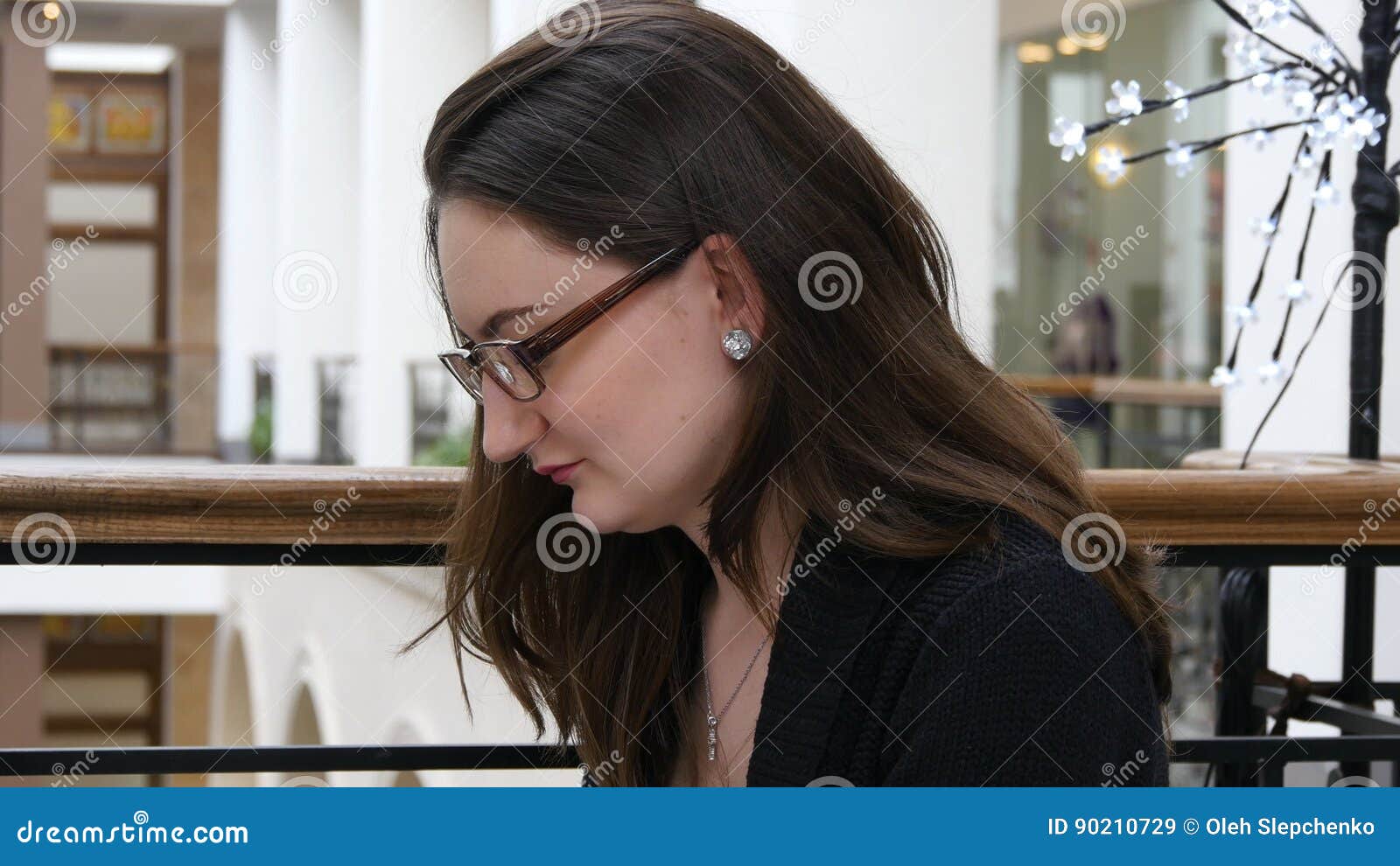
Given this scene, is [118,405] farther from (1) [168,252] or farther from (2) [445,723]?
(2) [445,723]

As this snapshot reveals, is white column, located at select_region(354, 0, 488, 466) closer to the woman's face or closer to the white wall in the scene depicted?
the white wall

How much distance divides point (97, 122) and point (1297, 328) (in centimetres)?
1654

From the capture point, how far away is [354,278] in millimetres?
10812
